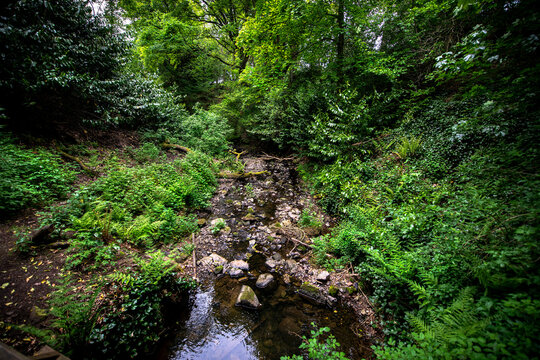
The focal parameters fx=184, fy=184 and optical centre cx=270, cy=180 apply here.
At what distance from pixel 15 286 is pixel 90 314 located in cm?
151

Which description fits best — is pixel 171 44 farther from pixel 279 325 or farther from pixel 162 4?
pixel 279 325

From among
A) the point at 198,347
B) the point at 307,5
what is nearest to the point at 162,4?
the point at 307,5

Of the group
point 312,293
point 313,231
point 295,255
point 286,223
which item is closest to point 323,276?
point 312,293

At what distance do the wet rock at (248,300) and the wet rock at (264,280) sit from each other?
12.3 inches

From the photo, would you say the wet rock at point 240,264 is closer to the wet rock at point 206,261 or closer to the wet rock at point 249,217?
the wet rock at point 206,261

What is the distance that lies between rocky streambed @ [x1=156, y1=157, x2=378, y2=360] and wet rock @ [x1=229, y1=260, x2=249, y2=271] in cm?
3

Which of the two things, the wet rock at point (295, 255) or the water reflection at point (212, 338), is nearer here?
the water reflection at point (212, 338)

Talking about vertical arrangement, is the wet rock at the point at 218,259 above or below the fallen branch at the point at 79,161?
below

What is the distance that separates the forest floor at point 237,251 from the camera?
2.75m

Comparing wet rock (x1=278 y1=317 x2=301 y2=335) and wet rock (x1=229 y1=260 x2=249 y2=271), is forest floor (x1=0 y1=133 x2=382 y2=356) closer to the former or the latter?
wet rock (x1=229 y1=260 x2=249 y2=271)

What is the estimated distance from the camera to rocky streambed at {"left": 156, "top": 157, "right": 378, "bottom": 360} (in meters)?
3.11

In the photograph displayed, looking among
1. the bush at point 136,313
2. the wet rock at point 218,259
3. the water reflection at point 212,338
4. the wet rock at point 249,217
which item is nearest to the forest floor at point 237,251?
the wet rock at point 249,217

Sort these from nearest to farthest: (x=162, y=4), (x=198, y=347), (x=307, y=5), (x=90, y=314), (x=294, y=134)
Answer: (x=90, y=314) → (x=198, y=347) → (x=307, y=5) → (x=294, y=134) → (x=162, y=4)

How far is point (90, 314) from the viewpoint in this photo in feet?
8.39
